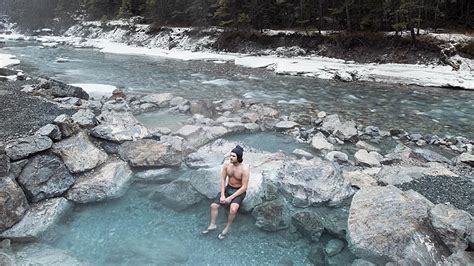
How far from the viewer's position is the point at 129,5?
46.8 meters

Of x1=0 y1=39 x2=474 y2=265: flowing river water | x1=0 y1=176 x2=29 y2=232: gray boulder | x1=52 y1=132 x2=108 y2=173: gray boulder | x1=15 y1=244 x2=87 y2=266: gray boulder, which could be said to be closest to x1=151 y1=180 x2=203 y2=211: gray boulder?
x1=0 y1=39 x2=474 y2=265: flowing river water

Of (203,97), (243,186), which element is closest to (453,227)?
(243,186)

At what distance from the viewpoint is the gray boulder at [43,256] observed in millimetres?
5273

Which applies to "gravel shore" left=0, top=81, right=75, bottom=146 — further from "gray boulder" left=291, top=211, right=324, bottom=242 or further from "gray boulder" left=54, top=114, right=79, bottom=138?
"gray boulder" left=291, top=211, right=324, bottom=242

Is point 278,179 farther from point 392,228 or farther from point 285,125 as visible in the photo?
point 285,125

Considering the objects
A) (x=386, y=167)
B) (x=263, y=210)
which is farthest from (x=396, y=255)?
(x=386, y=167)

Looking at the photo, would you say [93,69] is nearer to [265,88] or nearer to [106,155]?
[265,88]

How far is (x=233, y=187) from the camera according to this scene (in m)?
6.41

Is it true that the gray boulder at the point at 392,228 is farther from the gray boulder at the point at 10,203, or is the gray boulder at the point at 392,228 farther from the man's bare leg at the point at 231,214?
the gray boulder at the point at 10,203

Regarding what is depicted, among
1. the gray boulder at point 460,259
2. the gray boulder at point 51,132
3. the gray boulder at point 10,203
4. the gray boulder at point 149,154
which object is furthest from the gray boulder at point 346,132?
the gray boulder at point 10,203

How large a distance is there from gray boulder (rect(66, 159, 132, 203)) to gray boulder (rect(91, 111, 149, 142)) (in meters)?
1.18

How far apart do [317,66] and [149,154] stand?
1766 cm

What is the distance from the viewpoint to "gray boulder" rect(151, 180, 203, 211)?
6.95 metres

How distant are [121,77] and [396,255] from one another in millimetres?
19133
